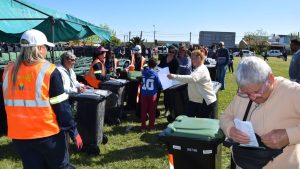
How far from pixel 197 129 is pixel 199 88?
2.75m

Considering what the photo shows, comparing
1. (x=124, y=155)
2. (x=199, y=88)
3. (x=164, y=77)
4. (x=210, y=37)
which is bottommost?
(x=124, y=155)

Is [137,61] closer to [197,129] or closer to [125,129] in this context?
[125,129]

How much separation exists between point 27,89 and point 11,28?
5323mm

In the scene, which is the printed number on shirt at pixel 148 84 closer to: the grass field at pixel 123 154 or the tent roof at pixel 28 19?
the grass field at pixel 123 154

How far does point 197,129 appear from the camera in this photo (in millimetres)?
3510

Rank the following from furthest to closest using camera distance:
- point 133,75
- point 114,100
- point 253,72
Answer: point 133,75 → point 114,100 → point 253,72

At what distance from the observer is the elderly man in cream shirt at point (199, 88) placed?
598 cm

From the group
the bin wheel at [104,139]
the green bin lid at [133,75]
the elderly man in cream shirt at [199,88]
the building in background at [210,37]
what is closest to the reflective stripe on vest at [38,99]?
the elderly man in cream shirt at [199,88]

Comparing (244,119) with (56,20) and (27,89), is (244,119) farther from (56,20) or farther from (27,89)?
(56,20)

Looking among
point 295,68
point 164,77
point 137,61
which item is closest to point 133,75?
Result: point 137,61

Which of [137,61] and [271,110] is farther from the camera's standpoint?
[137,61]

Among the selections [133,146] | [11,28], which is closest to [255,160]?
[133,146]

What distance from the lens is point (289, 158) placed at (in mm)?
2602

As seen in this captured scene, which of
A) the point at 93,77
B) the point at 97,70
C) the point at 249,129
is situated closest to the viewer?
the point at 249,129
